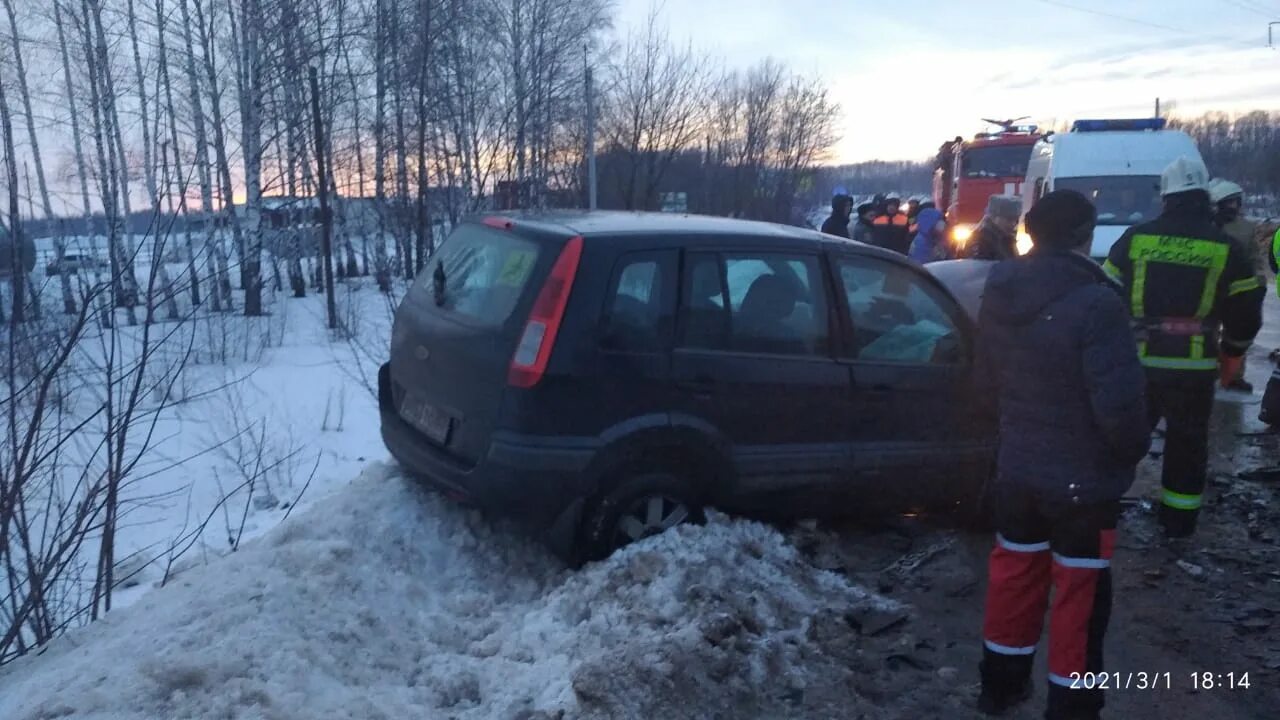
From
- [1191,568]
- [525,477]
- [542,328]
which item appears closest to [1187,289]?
[1191,568]

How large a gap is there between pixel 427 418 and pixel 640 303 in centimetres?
114

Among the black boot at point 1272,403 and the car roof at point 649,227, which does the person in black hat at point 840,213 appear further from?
the car roof at point 649,227

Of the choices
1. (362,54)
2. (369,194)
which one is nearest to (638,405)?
(362,54)

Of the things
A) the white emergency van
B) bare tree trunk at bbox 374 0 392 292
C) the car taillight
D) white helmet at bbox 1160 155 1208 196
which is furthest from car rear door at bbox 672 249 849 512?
bare tree trunk at bbox 374 0 392 292

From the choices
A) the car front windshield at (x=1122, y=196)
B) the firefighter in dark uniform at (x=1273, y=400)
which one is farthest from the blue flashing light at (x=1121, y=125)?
the firefighter in dark uniform at (x=1273, y=400)

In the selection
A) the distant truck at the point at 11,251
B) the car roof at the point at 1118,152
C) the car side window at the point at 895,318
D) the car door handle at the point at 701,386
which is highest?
the car roof at the point at 1118,152

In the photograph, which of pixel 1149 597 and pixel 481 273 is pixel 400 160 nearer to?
pixel 481 273

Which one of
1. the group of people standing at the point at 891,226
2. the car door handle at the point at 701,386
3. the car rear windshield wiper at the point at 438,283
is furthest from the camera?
the group of people standing at the point at 891,226

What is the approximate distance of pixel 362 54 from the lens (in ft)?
69.3

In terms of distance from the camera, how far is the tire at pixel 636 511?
4.20m

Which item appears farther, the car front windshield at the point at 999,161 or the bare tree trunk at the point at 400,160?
the car front windshield at the point at 999,161

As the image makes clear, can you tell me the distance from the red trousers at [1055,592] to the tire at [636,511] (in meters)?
1.38

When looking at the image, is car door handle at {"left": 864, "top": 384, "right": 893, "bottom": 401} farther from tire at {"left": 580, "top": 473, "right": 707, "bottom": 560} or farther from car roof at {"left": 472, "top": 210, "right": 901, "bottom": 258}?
tire at {"left": 580, "top": 473, "right": 707, "bottom": 560}

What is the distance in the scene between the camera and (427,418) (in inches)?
178
